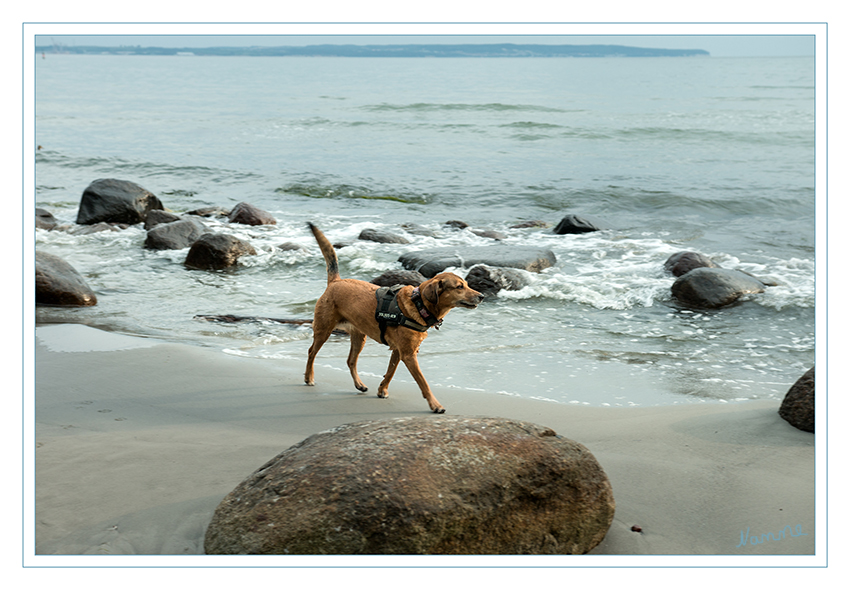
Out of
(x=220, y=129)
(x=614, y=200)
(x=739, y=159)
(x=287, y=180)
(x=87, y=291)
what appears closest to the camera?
(x=87, y=291)

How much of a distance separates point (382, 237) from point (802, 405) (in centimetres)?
905

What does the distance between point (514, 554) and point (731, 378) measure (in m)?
4.16

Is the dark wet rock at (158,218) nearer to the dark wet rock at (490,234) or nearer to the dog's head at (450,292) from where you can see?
the dark wet rock at (490,234)

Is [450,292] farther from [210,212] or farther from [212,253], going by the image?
[210,212]

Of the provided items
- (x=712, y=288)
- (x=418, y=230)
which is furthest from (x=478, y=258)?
(x=418, y=230)

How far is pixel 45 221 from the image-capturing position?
13.8 meters

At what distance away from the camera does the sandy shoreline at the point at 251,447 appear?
3268mm

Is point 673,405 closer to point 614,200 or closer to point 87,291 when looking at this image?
point 87,291

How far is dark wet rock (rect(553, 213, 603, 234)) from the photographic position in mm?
13875

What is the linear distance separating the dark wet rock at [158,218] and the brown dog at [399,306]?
8959 mm

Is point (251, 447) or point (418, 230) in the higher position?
point (418, 230)

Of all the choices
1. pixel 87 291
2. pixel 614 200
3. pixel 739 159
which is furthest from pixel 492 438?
pixel 739 159

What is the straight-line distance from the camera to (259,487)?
311 cm
